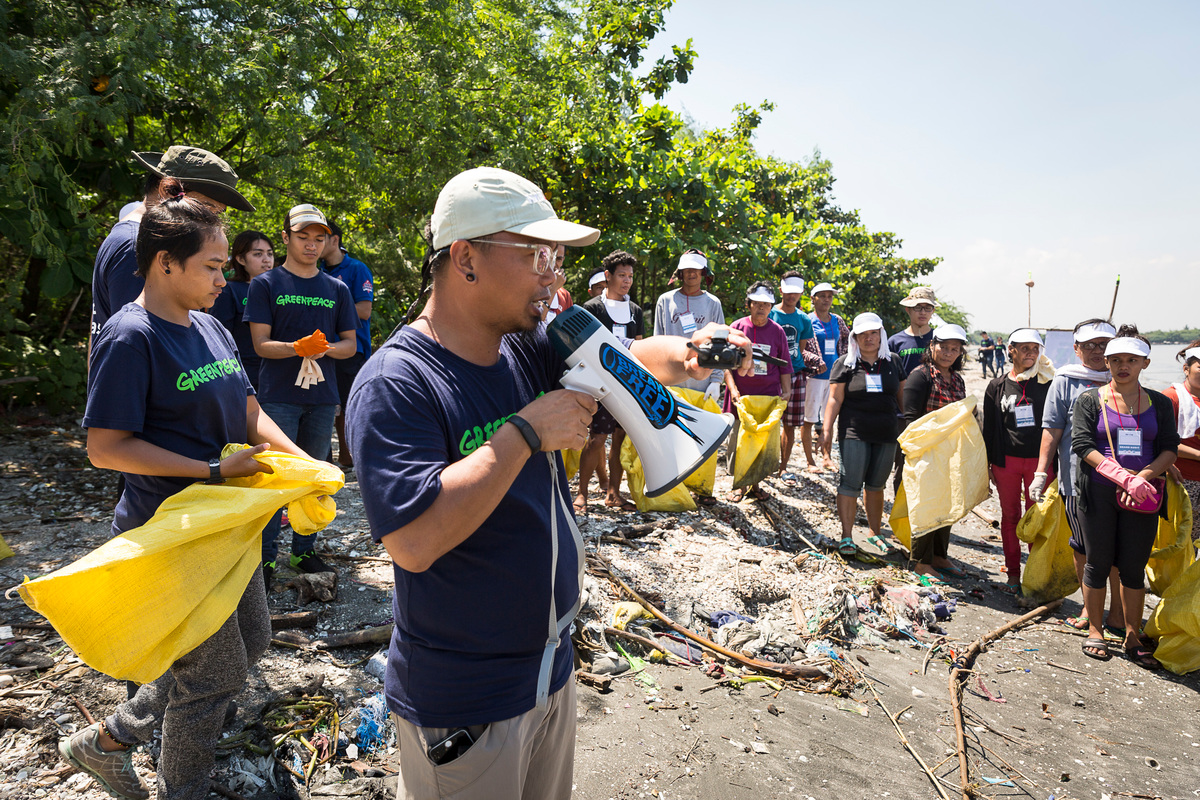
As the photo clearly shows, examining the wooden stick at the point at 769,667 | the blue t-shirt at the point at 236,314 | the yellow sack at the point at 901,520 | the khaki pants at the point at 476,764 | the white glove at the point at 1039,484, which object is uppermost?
the blue t-shirt at the point at 236,314

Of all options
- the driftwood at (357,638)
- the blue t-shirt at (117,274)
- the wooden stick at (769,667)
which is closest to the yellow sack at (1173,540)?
the wooden stick at (769,667)

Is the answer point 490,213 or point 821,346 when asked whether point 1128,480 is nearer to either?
point 821,346

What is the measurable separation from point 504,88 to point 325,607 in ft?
25.1

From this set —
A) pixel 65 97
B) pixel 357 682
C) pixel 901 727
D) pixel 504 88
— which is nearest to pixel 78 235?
pixel 65 97

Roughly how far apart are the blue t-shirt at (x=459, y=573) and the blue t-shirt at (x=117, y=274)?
1.75 metres

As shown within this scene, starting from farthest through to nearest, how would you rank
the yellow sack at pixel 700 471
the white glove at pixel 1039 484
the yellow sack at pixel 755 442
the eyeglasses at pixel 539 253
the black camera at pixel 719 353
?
the yellow sack at pixel 755 442 < the yellow sack at pixel 700 471 < the white glove at pixel 1039 484 < the black camera at pixel 719 353 < the eyeglasses at pixel 539 253

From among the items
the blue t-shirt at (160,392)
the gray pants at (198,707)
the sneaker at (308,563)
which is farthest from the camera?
the sneaker at (308,563)

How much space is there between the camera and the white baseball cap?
4.55 feet

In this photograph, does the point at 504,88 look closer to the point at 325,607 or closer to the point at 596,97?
the point at 596,97

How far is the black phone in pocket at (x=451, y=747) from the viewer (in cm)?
138

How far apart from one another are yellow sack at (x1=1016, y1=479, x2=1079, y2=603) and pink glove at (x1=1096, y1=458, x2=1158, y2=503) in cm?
70

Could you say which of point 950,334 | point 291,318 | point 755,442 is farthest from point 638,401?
point 950,334

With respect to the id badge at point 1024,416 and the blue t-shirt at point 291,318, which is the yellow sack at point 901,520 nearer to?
the id badge at point 1024,416

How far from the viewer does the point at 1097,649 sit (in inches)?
179
